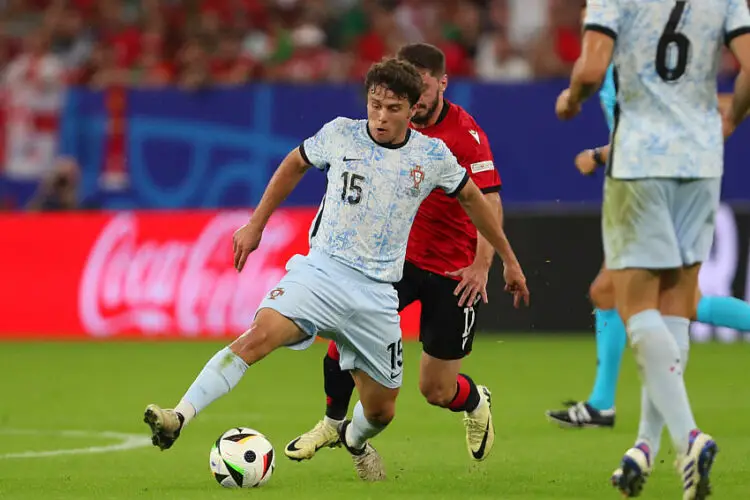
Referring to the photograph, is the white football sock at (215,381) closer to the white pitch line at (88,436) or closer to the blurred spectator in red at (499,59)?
the white pitch line at (88,436)

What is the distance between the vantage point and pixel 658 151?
5785 mm

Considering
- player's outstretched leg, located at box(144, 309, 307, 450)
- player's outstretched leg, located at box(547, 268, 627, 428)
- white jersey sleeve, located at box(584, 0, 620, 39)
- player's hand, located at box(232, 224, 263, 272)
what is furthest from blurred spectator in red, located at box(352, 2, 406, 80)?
white jersey sleeve, located at box(584, 0, 620, 39)

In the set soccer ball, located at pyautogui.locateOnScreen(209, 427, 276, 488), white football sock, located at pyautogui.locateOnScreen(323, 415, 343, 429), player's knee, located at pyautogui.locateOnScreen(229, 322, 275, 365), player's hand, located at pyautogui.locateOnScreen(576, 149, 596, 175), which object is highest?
player's hand, located at pyautogui.locateOnScreen(576, 149, 596, 175)

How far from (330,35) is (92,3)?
3289mm

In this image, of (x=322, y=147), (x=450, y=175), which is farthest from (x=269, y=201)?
(x=450, y=175)

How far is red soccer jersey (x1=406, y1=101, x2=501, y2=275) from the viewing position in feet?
25.1

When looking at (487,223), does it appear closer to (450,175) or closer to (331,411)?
(450,175)

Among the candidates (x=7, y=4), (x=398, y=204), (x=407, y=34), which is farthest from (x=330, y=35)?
(x=398, y=204)

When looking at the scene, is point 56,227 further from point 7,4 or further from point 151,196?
point 7,4

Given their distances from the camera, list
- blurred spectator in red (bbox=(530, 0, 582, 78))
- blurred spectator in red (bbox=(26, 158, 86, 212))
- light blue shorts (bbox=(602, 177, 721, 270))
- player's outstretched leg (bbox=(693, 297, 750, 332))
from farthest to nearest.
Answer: blurred spectator in red (bbox=(530, 0, 582, 78)), blurred spectator in red (bbox=(26, 158, 86, 212)), player's outstretched leg (bbox=(693, 297, 750, 332)), light blue shorts (bbox=(602, 177, 721, 270))

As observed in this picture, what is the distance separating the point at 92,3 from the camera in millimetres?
19875

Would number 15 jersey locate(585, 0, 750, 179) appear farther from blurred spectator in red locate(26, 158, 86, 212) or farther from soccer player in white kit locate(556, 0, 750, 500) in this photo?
blurred spectator in red locate(26, 158, 86, 212)

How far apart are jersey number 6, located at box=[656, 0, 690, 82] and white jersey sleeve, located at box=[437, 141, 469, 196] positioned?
1183 millimetres

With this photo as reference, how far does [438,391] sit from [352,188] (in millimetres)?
1520
